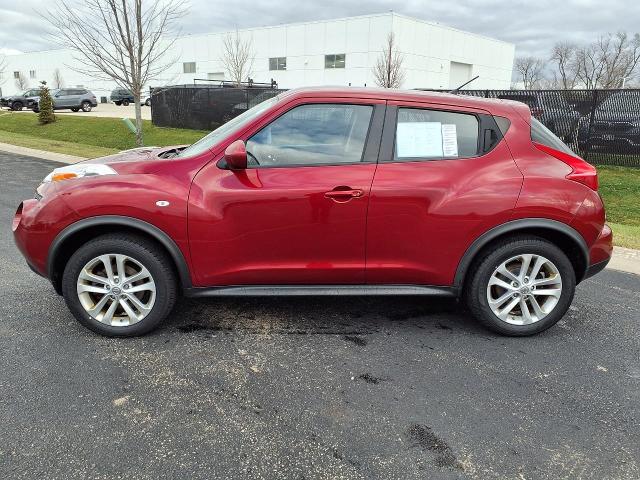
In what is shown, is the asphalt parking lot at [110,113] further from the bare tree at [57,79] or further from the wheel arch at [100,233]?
the bare tree at [57,79]

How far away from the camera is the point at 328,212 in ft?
10.8

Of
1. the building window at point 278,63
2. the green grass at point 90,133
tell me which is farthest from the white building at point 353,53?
the green grass at point 90,133

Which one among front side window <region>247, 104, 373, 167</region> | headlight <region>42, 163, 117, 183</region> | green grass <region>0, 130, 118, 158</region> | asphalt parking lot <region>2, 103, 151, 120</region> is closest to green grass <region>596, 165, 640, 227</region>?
front side window <region>247, 104, 373, 167</region>

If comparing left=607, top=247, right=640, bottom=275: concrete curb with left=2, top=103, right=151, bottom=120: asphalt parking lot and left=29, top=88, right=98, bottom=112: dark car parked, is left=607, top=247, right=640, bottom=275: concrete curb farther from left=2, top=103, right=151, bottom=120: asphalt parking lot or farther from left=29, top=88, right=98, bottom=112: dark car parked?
left=29, top=88, right=98, bottom=112: dark car parked

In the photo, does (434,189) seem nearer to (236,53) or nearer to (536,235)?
(536,235)

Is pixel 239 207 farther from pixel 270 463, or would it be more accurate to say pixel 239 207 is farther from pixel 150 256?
pixel 270 463

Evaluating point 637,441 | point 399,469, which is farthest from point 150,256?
point 637,441

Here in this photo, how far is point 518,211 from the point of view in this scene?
3381 mm

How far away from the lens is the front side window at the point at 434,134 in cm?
340

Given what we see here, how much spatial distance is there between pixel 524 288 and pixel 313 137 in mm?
1884

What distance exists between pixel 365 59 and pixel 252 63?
12463mm

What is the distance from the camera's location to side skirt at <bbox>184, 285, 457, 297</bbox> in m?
3.41

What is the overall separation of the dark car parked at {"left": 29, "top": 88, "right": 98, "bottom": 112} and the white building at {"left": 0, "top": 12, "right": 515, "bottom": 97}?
24.5 feet

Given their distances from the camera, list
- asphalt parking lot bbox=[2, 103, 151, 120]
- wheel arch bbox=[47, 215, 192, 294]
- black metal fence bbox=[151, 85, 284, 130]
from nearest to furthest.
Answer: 1. wheel arch bbox=[47, 215, 192, 294]
2. black metal fence bbox=[151, 85, 284, 130]
3. asphalt parking lot bbox=[2, 103, 151, 120]
